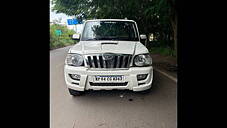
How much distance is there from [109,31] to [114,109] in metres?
2.03

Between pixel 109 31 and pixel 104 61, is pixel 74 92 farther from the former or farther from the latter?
pixel 109 31

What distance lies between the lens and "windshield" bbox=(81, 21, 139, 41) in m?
4.41

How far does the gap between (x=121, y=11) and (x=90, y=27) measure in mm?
6999

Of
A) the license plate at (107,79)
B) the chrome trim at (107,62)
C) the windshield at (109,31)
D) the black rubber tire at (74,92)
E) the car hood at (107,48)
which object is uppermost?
the windshield at (109,31)

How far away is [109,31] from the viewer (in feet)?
14.9

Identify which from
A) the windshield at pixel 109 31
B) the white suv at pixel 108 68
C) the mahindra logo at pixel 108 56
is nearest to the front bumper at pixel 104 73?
the white suv at pixel 108 68

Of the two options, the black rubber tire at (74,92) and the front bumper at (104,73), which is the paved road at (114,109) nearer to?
the black rubber tire at (74,92)

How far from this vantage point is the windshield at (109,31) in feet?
14.5

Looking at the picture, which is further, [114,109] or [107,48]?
[107,48]

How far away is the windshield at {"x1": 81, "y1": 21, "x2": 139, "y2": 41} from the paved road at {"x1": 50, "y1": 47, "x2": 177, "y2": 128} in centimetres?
132

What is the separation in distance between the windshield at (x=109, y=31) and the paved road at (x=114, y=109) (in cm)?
132

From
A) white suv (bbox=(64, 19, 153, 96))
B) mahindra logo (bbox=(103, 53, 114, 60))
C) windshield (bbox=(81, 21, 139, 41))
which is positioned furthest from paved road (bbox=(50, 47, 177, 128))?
windshield (bbox=(81, 21, 139, 41))

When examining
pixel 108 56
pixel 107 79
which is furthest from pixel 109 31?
pixel 107 79
